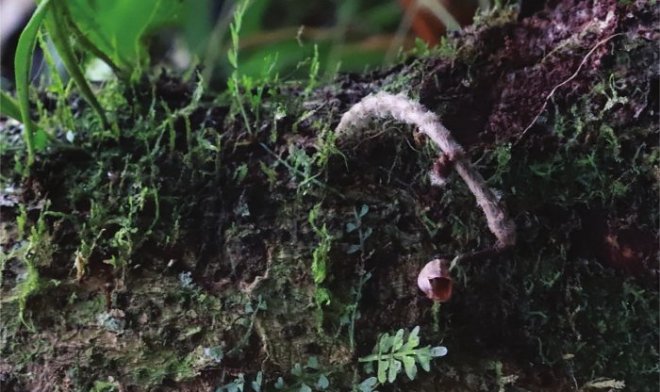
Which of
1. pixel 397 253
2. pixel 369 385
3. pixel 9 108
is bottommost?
pixel 369 385

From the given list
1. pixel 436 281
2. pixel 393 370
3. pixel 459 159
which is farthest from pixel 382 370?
pixel 459 159

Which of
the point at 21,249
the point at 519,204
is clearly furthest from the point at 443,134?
the point at 21,249

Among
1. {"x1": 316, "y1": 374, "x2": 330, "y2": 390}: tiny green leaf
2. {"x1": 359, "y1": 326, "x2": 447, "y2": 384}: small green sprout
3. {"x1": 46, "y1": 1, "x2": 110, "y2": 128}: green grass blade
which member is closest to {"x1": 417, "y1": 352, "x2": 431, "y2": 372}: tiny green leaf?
{"x1": 359, "y1": 326, "x2": 447, "y2": 384}: small green sprout

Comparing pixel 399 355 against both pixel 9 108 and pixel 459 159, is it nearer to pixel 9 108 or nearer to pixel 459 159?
pixel 459 159

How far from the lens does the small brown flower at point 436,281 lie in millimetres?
665

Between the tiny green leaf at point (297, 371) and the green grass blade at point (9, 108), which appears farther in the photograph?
the green grass blade at point (9, 108)

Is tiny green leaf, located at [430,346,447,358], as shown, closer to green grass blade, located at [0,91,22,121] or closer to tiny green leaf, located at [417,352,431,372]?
tiny green leaf, located at [417,352,431,372]

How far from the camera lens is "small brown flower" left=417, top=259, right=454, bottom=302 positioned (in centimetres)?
67

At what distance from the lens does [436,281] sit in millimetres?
672

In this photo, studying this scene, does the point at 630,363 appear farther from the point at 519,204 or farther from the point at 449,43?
the point at 449,43

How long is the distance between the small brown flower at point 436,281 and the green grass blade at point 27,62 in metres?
0.53

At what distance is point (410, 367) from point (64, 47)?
0.60 m

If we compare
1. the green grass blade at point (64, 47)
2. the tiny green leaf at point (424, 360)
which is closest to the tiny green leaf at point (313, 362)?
the tiny green leaf at point (424, 360)

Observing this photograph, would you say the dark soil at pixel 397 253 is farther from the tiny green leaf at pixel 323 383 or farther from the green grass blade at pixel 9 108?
the green grass blade at pixel 9 108
